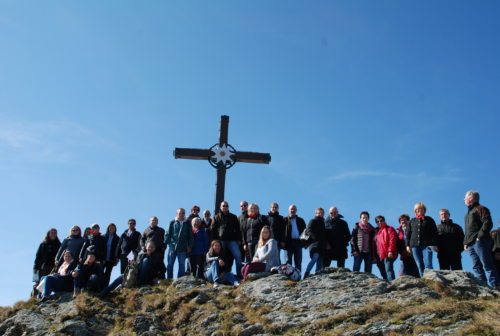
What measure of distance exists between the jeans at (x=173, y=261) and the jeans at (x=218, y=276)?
1.06 meters

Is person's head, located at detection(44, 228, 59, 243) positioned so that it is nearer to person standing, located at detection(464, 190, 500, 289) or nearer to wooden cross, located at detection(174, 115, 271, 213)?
wooden cross, located at detection(174, 115, 271, 213)

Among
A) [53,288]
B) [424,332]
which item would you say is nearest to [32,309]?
[53,288]

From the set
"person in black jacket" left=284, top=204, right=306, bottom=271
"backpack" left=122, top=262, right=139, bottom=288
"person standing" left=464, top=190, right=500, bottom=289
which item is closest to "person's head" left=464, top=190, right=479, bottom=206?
"person standing" left=464, top=190, right=500, bottom=289

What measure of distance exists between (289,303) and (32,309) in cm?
655

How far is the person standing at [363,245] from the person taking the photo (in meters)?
15.1

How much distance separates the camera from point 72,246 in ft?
54.4

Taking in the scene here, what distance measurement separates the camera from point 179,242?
15562 millimetres

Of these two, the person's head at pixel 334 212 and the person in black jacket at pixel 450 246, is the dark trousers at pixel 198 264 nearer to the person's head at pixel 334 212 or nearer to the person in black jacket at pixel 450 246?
the person's head at pixel 334 212

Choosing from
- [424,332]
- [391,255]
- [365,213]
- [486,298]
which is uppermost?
[365,213]

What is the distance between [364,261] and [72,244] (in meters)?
8.06

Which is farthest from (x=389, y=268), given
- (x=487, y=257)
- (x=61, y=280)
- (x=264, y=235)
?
(x=61, y=280)

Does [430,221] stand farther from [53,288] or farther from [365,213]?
[53,288]

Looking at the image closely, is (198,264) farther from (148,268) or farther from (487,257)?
(487,257)

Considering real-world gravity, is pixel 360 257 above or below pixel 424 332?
above
